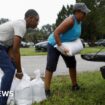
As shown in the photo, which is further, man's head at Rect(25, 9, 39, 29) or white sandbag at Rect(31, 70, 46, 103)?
white sandbag at Rect(31, 70, 46, 103)

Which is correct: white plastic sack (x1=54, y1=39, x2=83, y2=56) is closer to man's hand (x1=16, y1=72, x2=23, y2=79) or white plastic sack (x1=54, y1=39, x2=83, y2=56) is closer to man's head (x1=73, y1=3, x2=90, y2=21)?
man's head (x1=73, y1=3, x2=90, y2=21)

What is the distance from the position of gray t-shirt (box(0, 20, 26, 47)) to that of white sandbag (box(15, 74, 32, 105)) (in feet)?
1.96

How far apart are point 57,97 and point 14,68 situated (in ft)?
4.37

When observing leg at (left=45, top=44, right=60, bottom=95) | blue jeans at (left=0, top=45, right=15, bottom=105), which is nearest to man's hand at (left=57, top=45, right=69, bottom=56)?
leg at (left=45, top=44, right=60, bottom=95)

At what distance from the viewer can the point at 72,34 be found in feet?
25.7

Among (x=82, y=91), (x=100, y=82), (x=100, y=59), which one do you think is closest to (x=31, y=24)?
(x=100, y=59)

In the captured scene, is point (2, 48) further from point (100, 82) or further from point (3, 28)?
point (100, 82)

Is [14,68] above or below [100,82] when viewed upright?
above

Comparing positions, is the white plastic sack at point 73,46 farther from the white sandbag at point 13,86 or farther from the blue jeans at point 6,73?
the blue jeans at point 6,73

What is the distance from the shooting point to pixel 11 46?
22.3 ft

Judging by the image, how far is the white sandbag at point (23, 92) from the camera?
684 cm

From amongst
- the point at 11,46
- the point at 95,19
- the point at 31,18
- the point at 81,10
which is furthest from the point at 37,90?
the point at 95,19

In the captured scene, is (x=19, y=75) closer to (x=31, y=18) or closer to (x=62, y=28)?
(x=31, y=18)

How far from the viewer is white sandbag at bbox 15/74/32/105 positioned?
6840 millimetres
